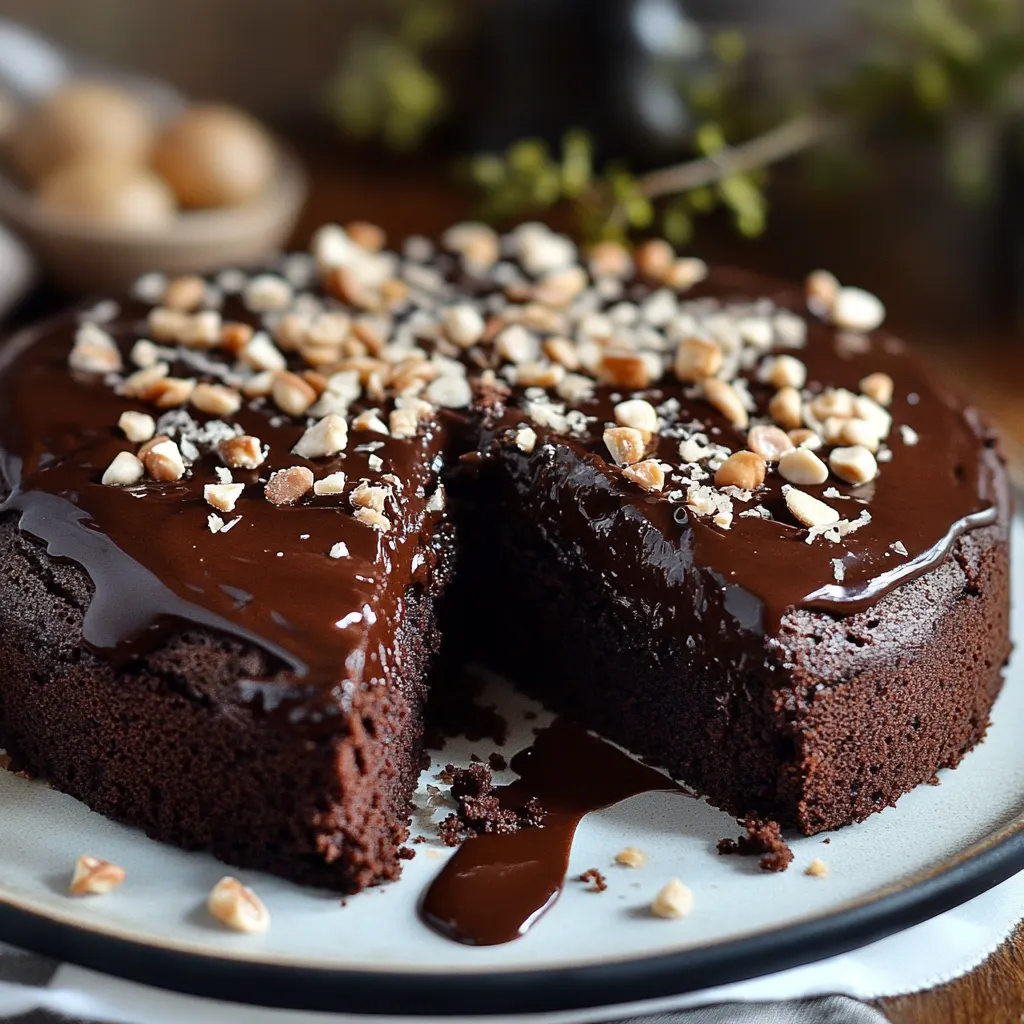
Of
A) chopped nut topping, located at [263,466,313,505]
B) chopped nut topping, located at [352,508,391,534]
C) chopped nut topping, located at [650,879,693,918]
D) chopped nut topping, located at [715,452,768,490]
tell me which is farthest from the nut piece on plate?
chopped nut topping, located at [650,879,693,918]

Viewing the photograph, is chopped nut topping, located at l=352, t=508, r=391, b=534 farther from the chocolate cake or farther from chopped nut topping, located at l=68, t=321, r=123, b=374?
chopped nut topping, located at l=68, t=321, r=123, b=374

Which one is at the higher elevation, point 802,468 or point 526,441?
point 802,468

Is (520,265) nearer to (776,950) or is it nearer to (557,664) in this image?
(557,664)

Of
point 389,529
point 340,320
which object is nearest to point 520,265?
point 340,320

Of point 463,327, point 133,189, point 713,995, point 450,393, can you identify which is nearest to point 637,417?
point 450,393

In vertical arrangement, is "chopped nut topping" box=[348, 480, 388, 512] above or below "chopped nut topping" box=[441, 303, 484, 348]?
above

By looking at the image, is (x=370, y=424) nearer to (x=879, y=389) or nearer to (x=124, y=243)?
(x=879, y=389)
